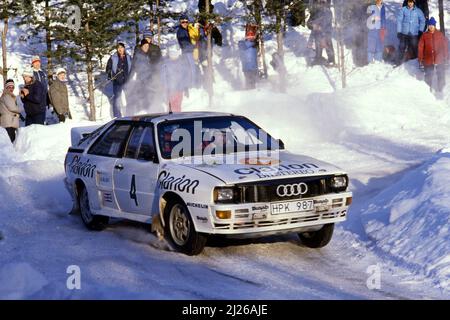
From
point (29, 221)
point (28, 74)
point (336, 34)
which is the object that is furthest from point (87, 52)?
point (29, 221)

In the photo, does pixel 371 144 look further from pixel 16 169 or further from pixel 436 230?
pixel 436 230

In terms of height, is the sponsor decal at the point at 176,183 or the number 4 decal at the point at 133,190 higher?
the sponsor decal at the point at 176,183

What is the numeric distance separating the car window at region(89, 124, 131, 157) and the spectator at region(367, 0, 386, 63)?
13.0 metres

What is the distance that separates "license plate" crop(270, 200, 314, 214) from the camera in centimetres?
819

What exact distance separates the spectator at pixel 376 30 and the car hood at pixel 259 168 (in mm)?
13678

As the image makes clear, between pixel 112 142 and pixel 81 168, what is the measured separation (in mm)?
680

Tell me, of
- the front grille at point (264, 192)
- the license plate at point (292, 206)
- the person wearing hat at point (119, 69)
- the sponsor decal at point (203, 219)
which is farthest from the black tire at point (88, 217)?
the person wearing hat at point (119, 69)

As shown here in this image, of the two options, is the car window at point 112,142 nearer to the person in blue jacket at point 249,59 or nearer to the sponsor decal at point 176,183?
the sponsor decal at point 176,183

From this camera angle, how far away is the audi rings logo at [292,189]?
27.0 ft

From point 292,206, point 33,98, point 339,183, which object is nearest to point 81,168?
point 292,206

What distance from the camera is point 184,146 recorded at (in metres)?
9.32

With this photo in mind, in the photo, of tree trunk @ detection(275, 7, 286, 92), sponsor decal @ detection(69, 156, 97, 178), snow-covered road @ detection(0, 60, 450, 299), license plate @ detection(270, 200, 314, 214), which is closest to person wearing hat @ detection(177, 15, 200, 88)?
tree trunk @ detection(275, 7, 286, 92)

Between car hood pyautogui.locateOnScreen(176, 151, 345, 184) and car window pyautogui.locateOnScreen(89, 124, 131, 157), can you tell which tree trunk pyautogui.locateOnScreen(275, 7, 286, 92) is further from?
car hood pyautogui.locateOnScreen(176, 151, 345, 184)

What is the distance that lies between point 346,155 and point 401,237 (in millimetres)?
6951
